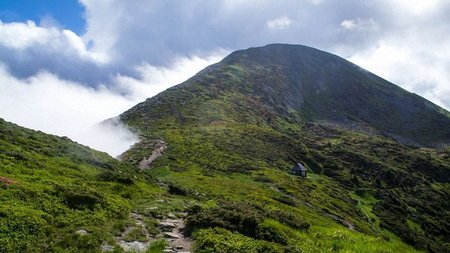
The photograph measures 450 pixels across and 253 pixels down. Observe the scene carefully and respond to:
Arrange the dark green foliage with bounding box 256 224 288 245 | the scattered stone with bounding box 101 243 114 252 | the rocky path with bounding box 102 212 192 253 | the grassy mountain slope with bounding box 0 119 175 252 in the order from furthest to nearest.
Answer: the dark green foliage with bounding box 256 224 288 245 < the rocky path with bounding box 102 212 192 253 < the scattered stone with bounding box 101 243 114 252 < the grassy mountain slope with bounding box 0 119 175 252

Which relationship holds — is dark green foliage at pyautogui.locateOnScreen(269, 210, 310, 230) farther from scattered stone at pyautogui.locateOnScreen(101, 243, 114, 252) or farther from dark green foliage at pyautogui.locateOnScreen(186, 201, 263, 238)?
scattered stone at pyautogui.locateOnScreen(101, 243, 114, 252)

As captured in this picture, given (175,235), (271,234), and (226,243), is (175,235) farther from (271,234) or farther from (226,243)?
(271,234)

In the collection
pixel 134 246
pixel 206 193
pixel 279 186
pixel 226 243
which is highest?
pixel 279 186

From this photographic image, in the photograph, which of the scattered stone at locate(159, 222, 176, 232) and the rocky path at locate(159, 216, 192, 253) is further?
the scattered stone at locate(159, 222, 176, 232)

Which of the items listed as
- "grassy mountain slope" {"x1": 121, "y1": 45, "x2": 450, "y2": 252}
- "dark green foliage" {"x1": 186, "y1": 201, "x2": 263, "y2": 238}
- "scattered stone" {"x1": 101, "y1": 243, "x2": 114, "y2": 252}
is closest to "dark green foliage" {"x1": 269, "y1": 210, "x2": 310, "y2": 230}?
"grassy mountain slope" {"x1": 121, "y1": 45, "x2": 450, "y2": 252}

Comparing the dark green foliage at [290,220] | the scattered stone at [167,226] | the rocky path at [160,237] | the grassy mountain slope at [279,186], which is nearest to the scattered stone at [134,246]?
the rocky path at [160,237]

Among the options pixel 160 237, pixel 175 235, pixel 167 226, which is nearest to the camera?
pixel 160 237

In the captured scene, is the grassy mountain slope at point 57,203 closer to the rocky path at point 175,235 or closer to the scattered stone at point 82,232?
the scattered stone at point 82,232

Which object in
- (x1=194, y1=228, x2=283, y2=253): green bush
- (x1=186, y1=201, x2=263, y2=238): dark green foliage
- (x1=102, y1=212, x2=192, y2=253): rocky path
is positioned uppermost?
(x1=186, y1=201, x2=263, y2=238): dark green foliage

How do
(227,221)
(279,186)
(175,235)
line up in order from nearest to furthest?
1. (175,235)
2. (227,221)
3. (279,186)

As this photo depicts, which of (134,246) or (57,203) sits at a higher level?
(57,203)

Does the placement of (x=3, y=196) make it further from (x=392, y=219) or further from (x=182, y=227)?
(x=392, y=219)

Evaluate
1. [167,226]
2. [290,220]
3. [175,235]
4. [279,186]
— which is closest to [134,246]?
[175,235]

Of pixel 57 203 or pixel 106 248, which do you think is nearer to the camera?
pixel 106 248
